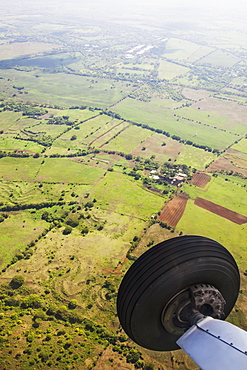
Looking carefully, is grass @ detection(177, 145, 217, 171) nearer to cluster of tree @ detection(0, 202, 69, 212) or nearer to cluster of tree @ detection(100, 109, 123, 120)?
cluster of tree @ detection(100, 109, 123, 120)

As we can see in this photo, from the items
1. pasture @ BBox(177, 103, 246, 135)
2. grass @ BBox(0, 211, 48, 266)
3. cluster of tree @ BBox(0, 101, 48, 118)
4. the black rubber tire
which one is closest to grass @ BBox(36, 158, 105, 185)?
grass @ BBox(0, 211, 48, 266)

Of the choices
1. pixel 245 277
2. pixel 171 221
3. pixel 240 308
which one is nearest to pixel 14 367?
pixel 240 308

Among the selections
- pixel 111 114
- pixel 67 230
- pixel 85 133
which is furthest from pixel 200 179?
pixel 111 114

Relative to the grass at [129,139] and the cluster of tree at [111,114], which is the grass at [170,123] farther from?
the grass at [129,139]

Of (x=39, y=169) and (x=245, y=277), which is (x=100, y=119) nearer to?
(x=39, y=169)

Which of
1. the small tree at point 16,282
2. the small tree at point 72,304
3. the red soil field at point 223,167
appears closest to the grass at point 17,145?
the small tree at point 16,282
